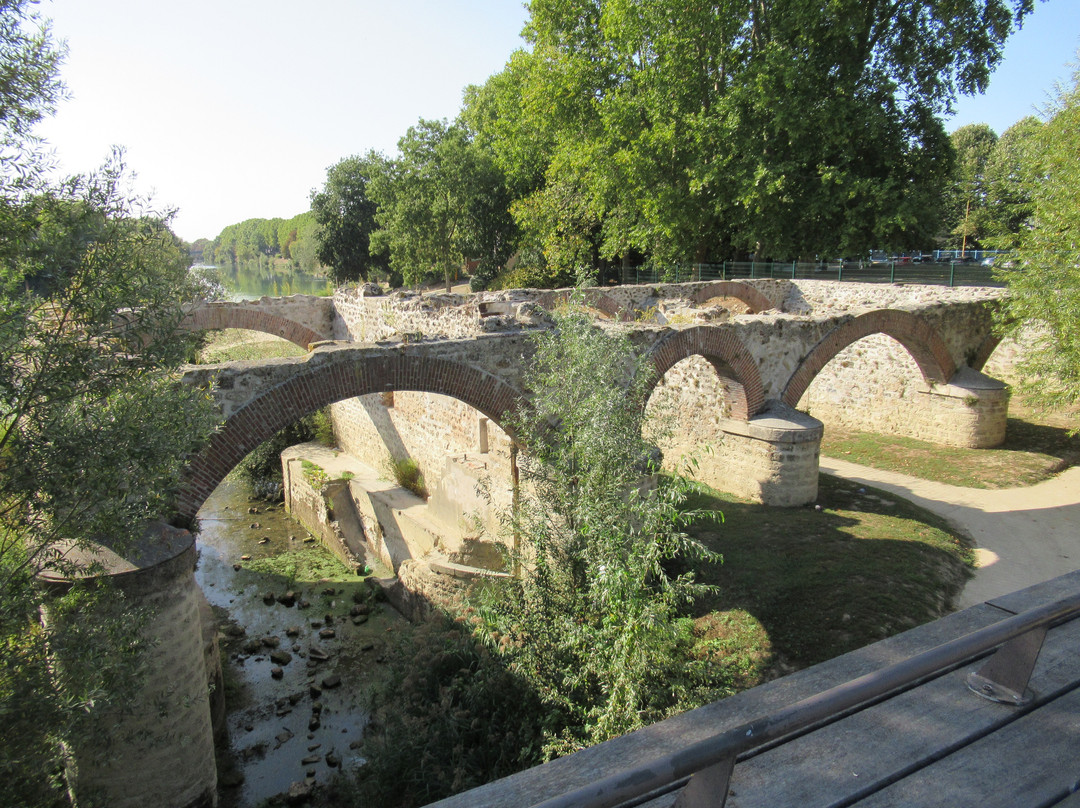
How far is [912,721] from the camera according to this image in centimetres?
196

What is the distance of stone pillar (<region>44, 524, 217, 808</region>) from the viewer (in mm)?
5180

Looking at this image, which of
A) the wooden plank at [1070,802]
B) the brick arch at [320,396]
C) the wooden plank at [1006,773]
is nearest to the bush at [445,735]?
the brick arch at [320,396]

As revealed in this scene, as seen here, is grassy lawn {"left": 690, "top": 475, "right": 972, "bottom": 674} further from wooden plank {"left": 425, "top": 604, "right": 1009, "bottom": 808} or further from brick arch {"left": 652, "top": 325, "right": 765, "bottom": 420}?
wooden plank {"left": 425, "top": 604, "right": 1009, "bottom": 808}

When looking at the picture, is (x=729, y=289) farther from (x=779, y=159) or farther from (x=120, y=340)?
(x=120, y=340)

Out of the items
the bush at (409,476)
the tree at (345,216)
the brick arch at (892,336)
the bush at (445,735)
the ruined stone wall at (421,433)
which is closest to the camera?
the bush at (445,735)

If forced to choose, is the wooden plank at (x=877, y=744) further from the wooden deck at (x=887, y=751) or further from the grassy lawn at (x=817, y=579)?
the grassy lawn at (x=817, y=579)

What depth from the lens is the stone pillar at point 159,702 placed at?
518 centimetres

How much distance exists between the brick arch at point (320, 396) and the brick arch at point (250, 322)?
798 cm

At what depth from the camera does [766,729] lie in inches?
55.7

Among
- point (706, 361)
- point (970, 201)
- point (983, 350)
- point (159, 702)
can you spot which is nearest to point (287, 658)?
point (159, 702)

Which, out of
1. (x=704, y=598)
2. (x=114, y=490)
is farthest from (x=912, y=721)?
(x=704, y=598)

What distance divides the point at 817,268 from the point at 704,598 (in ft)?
50.1

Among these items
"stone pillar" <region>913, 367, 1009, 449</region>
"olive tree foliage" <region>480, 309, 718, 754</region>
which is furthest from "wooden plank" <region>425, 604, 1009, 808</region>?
"stone pillar" <region>913, 367, 1009, 449</region>

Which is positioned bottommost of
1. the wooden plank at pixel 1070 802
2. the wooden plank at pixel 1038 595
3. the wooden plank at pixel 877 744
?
the wooden plank at pixel 1070 802
